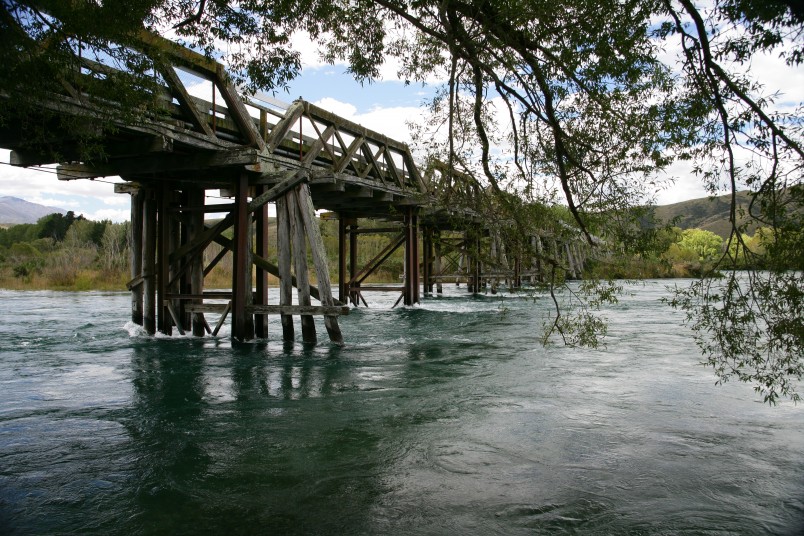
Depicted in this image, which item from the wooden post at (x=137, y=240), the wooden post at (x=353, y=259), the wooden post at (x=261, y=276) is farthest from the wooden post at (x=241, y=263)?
the wooden post at (x=353, y=259)

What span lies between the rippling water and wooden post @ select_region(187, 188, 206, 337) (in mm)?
1840

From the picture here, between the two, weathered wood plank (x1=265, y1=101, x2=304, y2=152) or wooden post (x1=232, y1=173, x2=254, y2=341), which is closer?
wooden post (x1=232, y1=173, x2=254, y2=341)

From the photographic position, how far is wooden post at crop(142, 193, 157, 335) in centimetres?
1190

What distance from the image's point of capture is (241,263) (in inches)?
421

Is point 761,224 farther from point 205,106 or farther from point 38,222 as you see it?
point 38,222

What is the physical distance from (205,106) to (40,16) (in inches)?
206

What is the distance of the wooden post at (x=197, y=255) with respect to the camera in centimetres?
1202

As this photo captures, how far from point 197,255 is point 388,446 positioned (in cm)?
760

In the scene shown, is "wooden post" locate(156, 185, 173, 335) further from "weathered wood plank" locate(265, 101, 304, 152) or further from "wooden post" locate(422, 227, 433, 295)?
"wooden post" locate(422, 227, 433, 295)

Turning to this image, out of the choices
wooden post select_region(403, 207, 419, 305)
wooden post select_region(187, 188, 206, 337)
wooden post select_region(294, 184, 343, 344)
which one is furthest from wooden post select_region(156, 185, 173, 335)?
wooden post select_region(403, 207, 419, 305)

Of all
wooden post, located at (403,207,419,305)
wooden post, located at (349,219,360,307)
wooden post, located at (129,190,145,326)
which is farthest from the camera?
wooden post, located at (349,219,360,307)

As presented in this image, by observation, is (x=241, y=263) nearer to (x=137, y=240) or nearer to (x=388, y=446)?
(x=137, y=240)

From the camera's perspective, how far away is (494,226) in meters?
7.25

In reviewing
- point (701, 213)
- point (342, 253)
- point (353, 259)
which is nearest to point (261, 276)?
point (342, 253)
